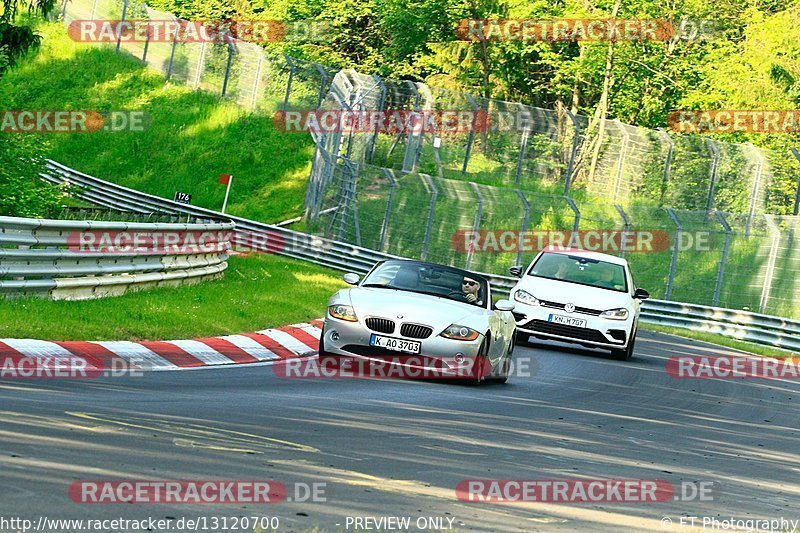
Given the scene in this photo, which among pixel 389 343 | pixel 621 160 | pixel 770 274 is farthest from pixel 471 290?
pixel 621 160

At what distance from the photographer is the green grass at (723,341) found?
104 feet

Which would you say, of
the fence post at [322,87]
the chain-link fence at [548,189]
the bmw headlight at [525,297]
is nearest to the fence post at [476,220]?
the chain-link fence at [548,189]

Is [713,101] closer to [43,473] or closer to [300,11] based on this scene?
[300,11]

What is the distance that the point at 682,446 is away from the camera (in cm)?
1248

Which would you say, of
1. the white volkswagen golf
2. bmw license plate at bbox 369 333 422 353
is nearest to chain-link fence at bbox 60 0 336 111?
the white volkswagen golf

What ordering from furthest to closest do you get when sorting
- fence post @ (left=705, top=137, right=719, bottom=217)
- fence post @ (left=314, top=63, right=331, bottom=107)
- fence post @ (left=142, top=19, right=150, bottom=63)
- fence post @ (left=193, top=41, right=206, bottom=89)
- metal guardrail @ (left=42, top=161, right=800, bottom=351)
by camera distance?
fence post @ (left=142, top=19, right=150, bottom=63), fence post @ (left=193, top=41, right=206, bottom=89), fence post @ (left=314, top=63, right=331, bottom=107), fence post @ (left=705, top=137, right=719, bottom=217), metal guardrail @ (left=42, top=161, right=800, bottom=351)

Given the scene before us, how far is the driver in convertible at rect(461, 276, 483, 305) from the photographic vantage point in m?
16.3

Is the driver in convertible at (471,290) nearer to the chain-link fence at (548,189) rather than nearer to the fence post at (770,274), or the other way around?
the chain-link fence at (548,189)

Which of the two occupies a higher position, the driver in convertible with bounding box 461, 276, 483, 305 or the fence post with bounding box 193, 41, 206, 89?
the fence post with bounding box 193, 41, 206, 89

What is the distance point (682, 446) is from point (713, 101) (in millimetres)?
48514

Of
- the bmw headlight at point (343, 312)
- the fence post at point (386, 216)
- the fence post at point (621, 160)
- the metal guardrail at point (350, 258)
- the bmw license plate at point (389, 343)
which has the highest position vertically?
the fence post at point (621, 160)

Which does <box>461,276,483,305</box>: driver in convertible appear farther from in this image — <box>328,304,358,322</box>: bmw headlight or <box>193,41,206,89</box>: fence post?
<box>193,41,206,89</box>: fence post

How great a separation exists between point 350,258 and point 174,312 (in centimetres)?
2285

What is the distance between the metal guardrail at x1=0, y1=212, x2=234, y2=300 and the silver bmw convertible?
318 cm
